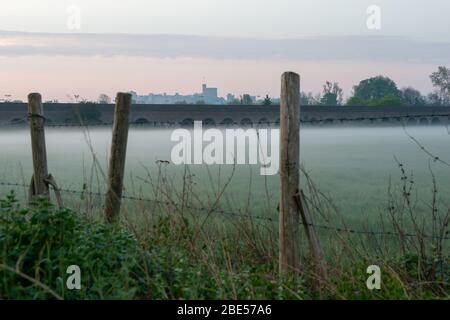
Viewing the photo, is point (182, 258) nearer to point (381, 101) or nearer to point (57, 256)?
point (57, 256)

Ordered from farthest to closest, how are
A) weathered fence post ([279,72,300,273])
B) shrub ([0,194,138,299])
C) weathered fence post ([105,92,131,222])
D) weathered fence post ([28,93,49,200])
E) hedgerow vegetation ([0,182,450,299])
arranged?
weathered fence post ([28,93,49,200]) → weathered fence post ([105,92,131,222]) → weathered fence post ([279,72,300,273]) → hedgerow vegetation ([0,182,450,299]) → shrub ([0,194,138,299])

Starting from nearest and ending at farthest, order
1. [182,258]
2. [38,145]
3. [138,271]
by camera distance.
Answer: [138,271] → [182,258] → [38,145]

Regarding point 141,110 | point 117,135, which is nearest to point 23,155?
point 117,135

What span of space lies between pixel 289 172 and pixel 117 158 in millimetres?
1837

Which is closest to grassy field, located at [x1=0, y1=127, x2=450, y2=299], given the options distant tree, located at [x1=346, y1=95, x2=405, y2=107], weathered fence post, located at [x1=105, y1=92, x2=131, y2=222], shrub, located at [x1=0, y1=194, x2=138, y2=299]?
shrub, located at [x1=0, y1=194, x2=138, y2=299]

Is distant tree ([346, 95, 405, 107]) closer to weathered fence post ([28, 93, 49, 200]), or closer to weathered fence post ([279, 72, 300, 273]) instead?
weathered fence post ([28, 93, 49, 200])

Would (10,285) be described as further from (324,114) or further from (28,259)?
(324,114)

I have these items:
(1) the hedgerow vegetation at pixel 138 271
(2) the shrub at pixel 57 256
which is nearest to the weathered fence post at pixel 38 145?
(1) the hedgerow vegetation at pixel 138 271

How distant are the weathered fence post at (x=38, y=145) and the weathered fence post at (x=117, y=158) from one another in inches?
33.2

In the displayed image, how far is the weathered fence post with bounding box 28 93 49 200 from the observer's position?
6.98 meters

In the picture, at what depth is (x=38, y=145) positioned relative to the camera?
6.99 m

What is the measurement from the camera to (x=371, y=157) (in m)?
24.3

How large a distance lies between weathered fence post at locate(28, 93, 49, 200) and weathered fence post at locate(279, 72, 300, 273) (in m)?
2.66

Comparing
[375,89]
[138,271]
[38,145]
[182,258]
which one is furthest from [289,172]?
[375,89]
